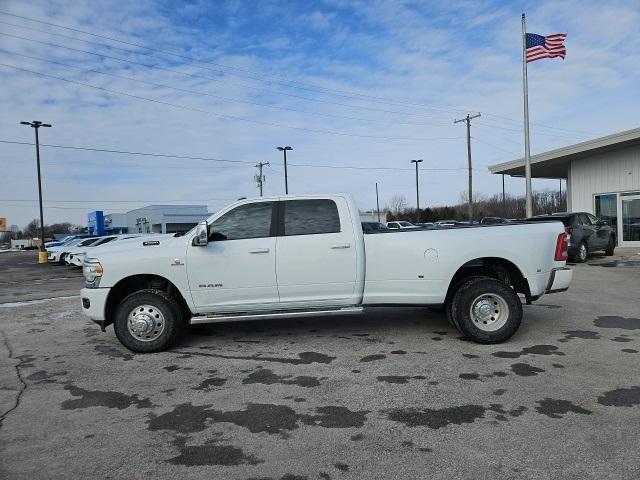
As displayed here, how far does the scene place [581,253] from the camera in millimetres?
16594

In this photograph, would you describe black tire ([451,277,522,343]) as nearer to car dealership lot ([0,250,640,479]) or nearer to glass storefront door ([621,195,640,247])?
car dealership lot ([0,250,640,479])

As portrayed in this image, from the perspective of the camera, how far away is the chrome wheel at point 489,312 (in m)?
6.05

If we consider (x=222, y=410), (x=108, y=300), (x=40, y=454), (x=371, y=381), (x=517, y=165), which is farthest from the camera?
(x=517, y=165)

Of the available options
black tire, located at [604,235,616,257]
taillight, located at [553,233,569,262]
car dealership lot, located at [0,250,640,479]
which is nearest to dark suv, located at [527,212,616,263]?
black tire, located at [604,235,616,257]

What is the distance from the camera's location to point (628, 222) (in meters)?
21.7

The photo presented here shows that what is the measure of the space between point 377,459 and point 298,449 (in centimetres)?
57

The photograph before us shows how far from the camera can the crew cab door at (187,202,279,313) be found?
6.02 metres

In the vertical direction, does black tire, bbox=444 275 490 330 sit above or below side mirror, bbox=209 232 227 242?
below

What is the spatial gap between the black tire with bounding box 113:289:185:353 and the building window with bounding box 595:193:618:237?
860 inches

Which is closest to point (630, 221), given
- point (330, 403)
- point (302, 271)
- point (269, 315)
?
point (302, 271)

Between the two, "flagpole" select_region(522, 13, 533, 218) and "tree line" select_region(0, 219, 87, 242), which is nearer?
"flagpole" select_region(522, 13, 533, 218)

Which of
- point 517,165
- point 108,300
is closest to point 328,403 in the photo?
point 108,300

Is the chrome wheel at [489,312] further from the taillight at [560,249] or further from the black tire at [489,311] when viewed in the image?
the taillight at [560,249]

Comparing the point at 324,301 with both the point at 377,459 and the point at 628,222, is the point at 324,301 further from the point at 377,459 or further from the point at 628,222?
the point at 628,222
